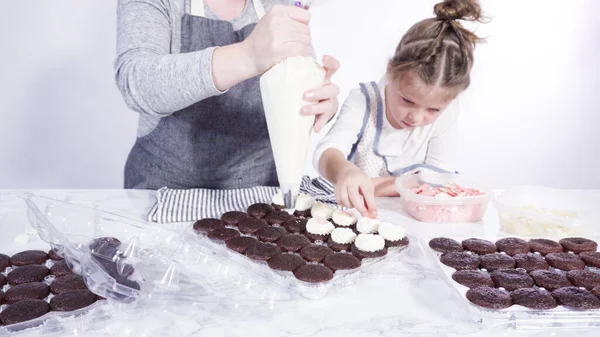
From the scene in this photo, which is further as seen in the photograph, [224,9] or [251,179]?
[251,179]

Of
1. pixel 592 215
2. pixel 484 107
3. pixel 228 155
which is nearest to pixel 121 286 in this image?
pixel 228 155

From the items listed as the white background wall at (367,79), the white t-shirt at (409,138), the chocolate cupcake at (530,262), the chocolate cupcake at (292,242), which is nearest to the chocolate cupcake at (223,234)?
the chocolate cupcake at (292,242)

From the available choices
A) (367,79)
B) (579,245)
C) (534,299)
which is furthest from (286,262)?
(367,79)

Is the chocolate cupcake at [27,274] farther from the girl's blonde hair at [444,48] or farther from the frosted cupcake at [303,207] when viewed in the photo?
the girl's blonde hair at [444,48]

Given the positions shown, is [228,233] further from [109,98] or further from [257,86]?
[109,98]

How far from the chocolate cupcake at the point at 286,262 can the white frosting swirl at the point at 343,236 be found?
15 cm

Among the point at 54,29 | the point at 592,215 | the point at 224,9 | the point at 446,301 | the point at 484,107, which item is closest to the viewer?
the point at 446,301

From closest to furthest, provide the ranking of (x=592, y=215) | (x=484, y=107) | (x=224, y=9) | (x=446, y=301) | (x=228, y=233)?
(x=446, y=301)
(x=228, y=233)
(x=592, y=215)
(x=224, y=9)
(x=484, y=107)

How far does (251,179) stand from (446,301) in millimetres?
1023

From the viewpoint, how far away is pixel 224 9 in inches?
72.8

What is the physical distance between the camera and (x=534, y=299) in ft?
3.43

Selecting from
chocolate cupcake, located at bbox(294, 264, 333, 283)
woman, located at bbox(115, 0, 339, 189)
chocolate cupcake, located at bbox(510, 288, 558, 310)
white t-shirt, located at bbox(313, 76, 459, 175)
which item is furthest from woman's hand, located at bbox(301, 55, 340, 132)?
white t-shirt, located at bbox(313, 76, 459, 175)

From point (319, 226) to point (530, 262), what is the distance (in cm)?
50

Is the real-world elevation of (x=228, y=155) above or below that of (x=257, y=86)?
below
